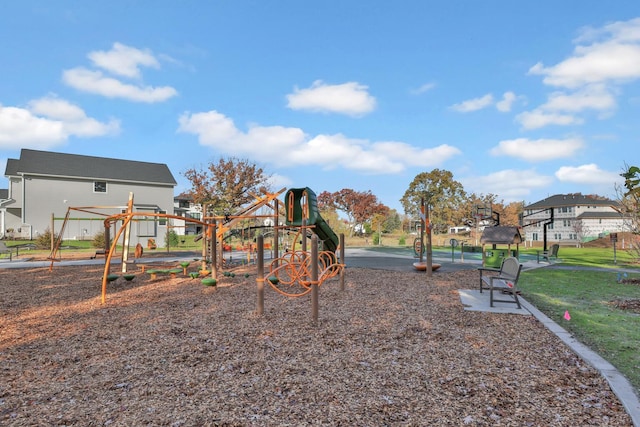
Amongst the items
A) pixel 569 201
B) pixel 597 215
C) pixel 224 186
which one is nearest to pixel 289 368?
pixel 224 186

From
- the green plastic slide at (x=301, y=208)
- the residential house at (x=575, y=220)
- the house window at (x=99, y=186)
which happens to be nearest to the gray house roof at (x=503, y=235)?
the green plastic slide at (x=301, y=208)

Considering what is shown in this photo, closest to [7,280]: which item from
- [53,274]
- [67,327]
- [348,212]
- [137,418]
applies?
[53,274]

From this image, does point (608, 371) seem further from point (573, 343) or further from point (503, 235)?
point (503, 235)

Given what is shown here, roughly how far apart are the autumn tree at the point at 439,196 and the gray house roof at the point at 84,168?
3241 cm

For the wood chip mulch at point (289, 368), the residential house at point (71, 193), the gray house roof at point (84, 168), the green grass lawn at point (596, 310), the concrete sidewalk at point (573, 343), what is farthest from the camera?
the gray house roof at point (84, 168)

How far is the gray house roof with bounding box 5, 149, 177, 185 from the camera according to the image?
3151 cm

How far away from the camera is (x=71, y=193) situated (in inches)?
1264

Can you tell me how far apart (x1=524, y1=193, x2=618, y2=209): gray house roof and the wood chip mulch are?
197ft

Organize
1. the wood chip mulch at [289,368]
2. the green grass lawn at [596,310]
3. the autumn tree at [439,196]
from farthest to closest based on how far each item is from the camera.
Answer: the autumn tree at [439,196] < the green grass lawn at [596,310] < the wood chip mulch at [289,368]

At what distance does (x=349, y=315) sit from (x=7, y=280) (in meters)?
11.7

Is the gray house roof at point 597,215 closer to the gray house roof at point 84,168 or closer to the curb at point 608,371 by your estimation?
the gray house roof at point 84,168

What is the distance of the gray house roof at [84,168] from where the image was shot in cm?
3151

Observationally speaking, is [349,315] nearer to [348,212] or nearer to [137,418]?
[137,418]

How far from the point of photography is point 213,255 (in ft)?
34.8
